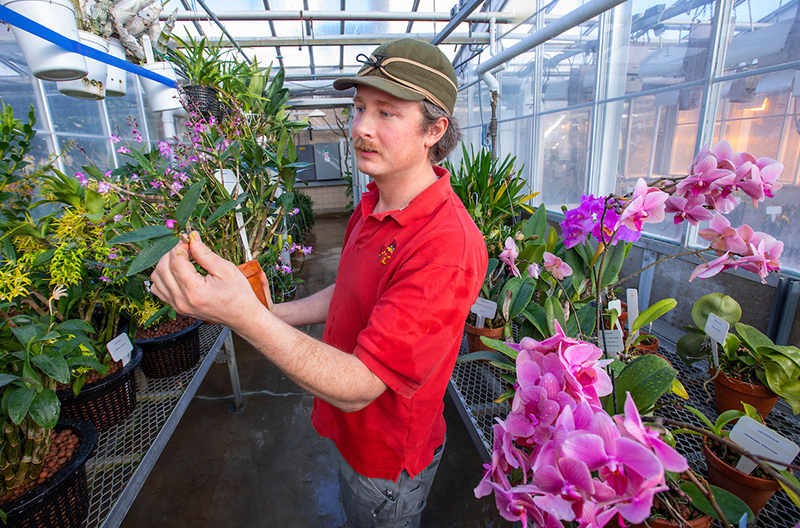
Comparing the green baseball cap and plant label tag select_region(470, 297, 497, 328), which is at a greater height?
the green baseball cap

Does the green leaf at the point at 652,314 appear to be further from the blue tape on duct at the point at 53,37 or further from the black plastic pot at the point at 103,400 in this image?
the blue tape on duct at the point at 53,37

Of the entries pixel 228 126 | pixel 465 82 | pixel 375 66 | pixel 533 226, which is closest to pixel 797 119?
pixel 533 226

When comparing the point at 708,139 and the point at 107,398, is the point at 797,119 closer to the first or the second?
the point at 708,139

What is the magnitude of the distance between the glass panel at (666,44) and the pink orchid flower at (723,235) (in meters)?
1.68

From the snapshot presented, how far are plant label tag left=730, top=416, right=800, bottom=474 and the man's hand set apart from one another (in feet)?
2.95

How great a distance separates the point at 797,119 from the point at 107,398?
2.77 metres

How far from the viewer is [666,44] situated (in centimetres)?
210

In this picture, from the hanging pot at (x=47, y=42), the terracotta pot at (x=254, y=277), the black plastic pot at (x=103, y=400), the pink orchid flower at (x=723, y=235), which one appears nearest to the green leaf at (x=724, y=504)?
the pink orchid flower at (x=723, y=235)

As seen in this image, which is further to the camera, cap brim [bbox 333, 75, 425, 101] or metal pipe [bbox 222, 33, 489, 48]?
metal pipe [bbox 222, 33, 489, 48]

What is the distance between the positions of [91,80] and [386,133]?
1398mm

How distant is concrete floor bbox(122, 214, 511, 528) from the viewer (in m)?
1.59

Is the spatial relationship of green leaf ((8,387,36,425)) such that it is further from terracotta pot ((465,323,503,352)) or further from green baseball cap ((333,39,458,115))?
terracotta pot ((465,323,503,352))

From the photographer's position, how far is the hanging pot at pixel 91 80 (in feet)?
4.62

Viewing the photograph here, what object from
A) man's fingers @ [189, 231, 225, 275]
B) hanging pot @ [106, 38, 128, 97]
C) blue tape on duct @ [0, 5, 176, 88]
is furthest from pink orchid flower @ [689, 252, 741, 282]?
hanging pot @ [106, 38, 128, 97]
